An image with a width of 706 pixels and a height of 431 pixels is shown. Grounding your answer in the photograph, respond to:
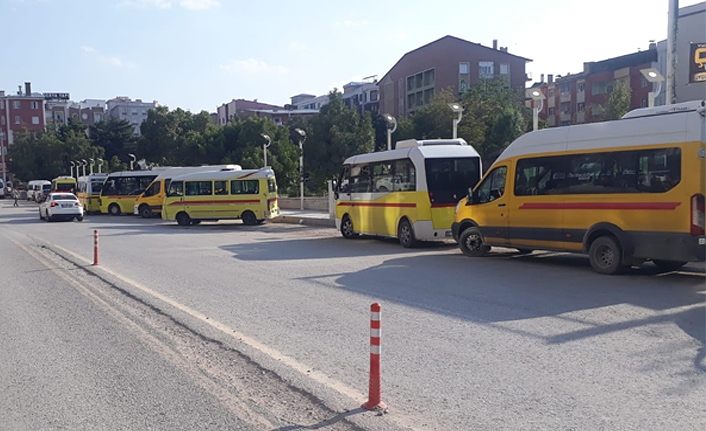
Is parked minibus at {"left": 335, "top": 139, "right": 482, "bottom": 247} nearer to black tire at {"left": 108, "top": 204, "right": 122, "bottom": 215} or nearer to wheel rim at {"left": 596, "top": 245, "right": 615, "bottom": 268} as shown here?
wheel rim at {"left": 596, "top": 245, "right": 615, "bottom": 268}

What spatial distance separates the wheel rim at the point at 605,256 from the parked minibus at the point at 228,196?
2049cm

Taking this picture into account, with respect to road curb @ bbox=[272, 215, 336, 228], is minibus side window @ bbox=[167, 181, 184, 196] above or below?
above

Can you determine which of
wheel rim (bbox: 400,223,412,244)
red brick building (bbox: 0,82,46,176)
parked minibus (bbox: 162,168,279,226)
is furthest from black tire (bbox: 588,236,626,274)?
red brick building (bbox: 0,82,46,176)

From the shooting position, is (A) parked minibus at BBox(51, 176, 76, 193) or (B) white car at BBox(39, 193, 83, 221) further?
(A) parked minibus at BBox(51, 176, 76, 193)

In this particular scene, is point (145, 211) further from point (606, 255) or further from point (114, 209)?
point (606, 255)

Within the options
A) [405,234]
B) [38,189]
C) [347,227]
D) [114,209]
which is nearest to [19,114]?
[38,189]

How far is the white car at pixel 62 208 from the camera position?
3544 cm

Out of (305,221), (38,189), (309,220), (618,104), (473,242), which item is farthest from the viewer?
(38,189)

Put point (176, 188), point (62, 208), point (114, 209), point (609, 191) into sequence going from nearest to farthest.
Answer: point (609, 191), point (176, 188), point (62, 208), point (114, 209)

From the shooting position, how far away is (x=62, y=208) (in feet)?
116

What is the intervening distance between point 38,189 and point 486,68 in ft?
173

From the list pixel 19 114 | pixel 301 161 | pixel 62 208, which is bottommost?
pixel 62 208

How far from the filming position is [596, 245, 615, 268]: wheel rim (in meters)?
12.1

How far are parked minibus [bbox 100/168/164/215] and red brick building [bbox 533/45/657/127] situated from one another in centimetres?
3918
